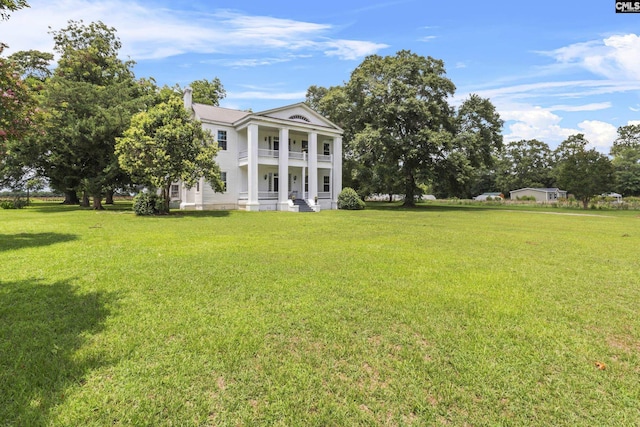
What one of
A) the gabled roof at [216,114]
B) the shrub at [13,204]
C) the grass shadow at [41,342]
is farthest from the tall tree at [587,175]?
the shrub at [13,204]

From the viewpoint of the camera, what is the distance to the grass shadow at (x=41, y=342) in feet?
7.75

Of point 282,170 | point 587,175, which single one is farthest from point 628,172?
point 282,170

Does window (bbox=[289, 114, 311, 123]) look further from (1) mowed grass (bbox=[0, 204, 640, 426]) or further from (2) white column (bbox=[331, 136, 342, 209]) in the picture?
(1) mowed grass (bbox=[0, 204, 640, 426])

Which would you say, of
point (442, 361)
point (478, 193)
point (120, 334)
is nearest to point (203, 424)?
point (120, 334)

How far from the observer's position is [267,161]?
2470cm

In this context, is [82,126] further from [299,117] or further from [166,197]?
[299,117]

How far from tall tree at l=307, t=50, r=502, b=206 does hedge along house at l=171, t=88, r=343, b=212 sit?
14.2ft

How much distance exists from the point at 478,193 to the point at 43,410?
8045cm

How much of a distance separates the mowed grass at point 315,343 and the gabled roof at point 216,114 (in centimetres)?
2034

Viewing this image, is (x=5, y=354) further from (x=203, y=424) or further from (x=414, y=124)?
(x=414, y=124)

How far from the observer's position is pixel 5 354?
9.68 feet

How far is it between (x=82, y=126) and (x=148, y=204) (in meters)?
8.59

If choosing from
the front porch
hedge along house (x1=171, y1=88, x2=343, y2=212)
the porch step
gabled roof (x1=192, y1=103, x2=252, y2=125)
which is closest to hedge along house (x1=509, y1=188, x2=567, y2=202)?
the front porch

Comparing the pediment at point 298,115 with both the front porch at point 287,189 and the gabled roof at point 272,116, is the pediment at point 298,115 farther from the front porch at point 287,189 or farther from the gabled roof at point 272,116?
the front porch at point 287,189
